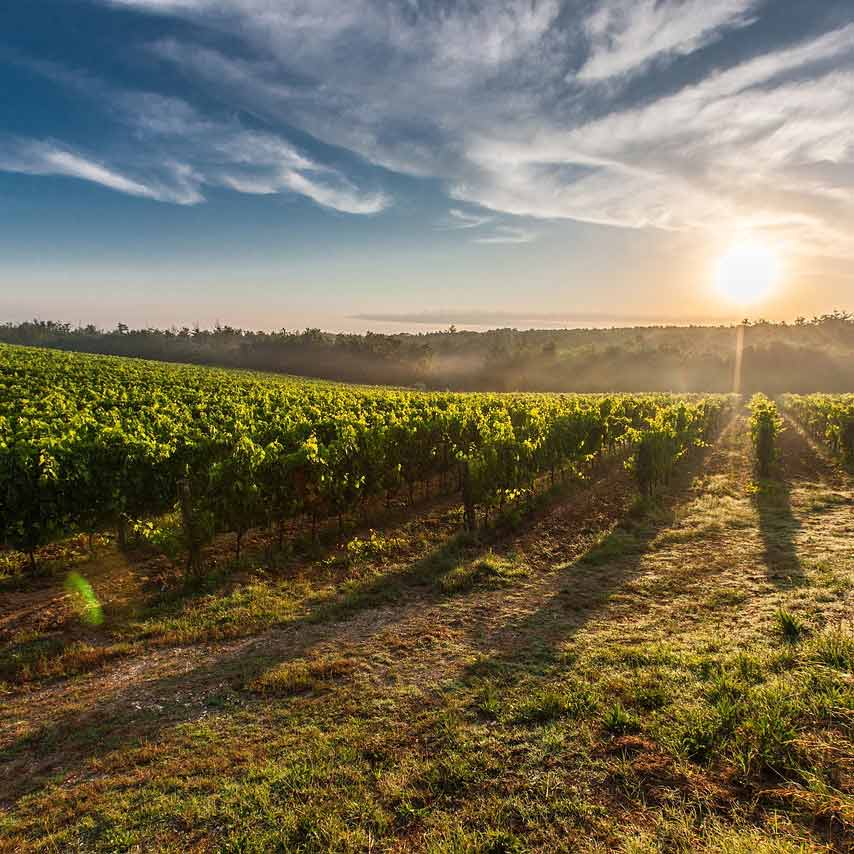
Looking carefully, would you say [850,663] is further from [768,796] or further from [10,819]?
[10,819]

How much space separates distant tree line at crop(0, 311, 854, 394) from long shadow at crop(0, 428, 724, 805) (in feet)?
244

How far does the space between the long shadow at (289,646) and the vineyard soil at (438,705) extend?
4 centimetres

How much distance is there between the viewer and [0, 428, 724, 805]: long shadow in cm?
532

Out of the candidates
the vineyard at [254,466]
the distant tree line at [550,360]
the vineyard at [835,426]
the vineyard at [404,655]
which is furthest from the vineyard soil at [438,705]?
the distant tree line at [550,360]

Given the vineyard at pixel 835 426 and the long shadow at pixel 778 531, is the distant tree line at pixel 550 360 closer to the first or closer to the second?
the vineyard at pixel 835 426

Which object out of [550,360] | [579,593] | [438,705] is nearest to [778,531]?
[579,593]

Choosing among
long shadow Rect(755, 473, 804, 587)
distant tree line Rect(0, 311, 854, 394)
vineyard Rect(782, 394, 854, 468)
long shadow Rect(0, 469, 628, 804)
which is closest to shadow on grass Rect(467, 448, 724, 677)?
long shadow Rect(0, 469, 628, 804)

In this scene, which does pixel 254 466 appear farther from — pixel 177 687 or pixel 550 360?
pixel 550 360

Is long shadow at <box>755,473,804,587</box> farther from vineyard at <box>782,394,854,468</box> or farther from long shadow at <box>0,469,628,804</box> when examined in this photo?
long shadow at <box>0,469,628,804</box>

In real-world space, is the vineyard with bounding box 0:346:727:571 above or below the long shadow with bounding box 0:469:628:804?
above

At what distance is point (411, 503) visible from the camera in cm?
1541

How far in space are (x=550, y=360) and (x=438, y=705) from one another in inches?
3777

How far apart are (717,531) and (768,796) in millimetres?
9629

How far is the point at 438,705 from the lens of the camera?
19.3 feet
